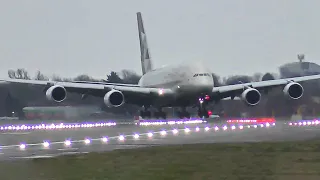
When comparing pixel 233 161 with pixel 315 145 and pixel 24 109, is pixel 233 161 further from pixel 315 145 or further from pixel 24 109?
pixel 24 109

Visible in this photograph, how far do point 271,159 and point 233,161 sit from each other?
1.19 metres

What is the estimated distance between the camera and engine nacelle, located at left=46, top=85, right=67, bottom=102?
63562mm

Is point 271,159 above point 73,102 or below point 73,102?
below

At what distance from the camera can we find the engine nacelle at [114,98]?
6453 centimetres

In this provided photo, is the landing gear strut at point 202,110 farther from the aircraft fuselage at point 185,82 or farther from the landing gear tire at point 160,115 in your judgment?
the landing gear tire at point 160,115

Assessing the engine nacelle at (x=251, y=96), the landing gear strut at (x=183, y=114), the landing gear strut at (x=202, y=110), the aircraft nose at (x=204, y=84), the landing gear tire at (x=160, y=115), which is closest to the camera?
the aircraft nose at (x=204, y=84)

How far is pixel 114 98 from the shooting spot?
6488 centimetres

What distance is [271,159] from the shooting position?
764 inches

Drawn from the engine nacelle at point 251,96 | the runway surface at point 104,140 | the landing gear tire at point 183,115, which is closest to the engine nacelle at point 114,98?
the landing gear tire at point 183,115

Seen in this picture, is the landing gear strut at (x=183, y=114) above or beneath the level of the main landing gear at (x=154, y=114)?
beneath

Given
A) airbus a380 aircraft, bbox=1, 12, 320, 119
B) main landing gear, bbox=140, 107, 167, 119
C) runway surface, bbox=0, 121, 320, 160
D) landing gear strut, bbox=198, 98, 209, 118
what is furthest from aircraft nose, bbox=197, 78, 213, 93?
runway surface, bbox=0, 121, 320, 160

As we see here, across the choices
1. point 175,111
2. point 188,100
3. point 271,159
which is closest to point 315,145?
point 271,159

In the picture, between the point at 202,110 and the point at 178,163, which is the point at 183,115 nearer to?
the point at 202,110

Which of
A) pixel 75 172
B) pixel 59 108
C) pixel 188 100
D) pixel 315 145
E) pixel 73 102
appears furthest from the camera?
pixel 73 102
